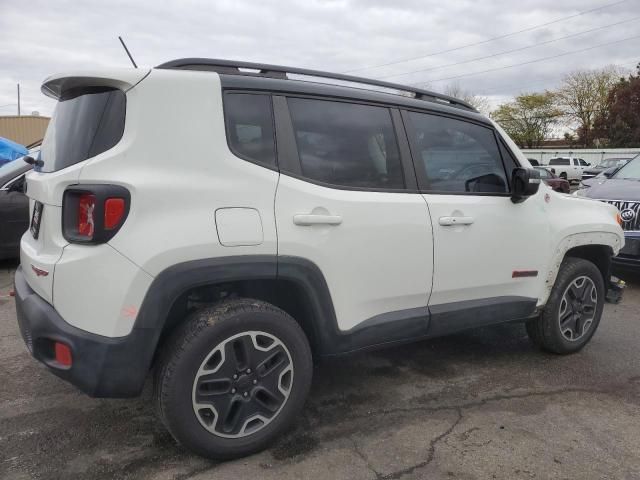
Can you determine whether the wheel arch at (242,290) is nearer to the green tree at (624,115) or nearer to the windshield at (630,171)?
the windshield at (630,171)

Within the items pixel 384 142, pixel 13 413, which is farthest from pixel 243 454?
pixel 384 142

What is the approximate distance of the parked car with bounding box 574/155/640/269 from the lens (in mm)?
5996

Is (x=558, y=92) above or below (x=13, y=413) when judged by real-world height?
above

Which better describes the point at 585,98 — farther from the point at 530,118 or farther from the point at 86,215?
the point at 86,215

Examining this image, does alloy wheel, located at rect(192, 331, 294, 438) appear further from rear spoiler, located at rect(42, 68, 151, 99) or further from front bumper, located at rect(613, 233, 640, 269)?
front bumper, located at rect(613, 233, 640, 269)

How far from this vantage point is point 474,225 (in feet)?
10.7

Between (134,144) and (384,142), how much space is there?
1416mm

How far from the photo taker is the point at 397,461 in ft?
8.64

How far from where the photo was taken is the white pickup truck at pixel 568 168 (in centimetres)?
3150

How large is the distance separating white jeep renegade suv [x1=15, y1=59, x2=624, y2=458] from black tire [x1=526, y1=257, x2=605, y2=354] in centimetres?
78

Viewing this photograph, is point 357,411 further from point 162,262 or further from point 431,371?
point 162,262

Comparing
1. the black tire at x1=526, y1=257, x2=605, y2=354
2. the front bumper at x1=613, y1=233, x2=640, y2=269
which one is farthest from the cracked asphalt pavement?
the front bumper at x1=613, y1=233, x2=640, y2=269

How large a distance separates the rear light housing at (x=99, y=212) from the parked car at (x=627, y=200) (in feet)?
18.6

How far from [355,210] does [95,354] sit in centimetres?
140
